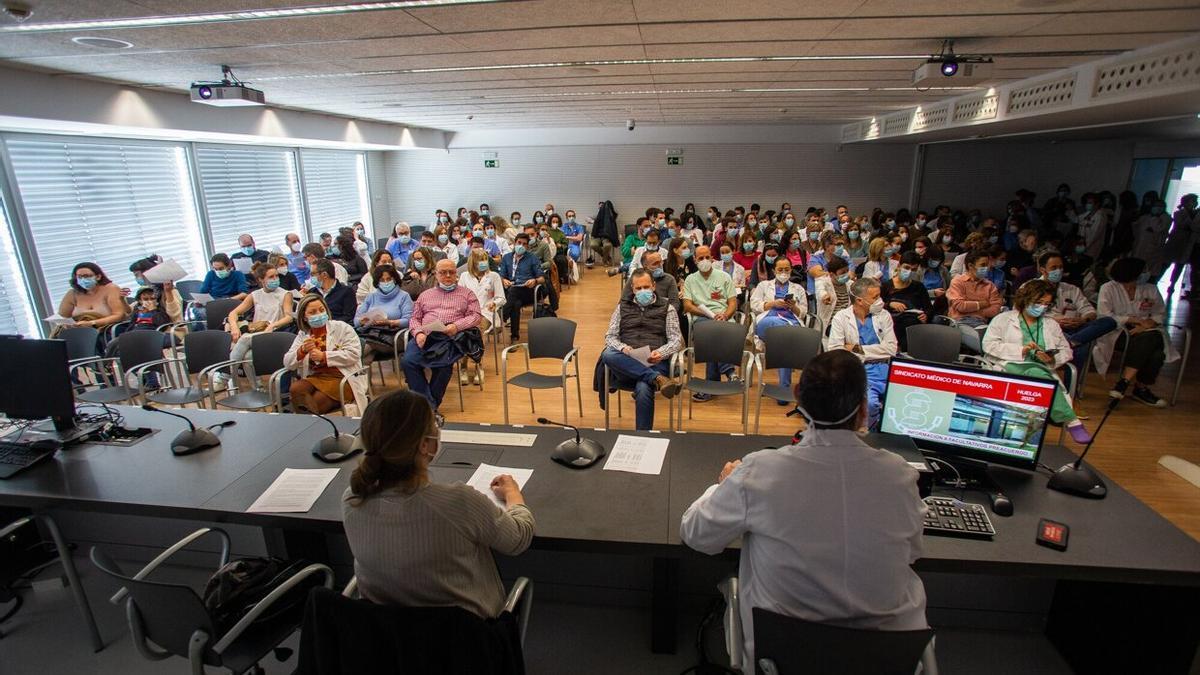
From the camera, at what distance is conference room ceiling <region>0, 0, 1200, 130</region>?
3.17m

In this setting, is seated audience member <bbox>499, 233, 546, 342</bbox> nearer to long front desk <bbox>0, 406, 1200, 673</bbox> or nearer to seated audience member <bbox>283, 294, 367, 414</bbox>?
seated audience member <bbox>283, 294, 367, 414</bbox>

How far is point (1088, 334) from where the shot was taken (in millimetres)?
4953

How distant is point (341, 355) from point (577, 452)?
244 centimetres

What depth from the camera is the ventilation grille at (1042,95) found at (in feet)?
16.8

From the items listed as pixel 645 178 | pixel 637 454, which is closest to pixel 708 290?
pixel 637 454

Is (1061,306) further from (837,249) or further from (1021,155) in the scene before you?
(1021,155)

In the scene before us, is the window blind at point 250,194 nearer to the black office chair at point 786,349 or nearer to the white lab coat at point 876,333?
the black office chair at point 786,349

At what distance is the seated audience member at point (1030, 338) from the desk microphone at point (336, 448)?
13.9 ft

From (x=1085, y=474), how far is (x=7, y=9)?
17.6 feet

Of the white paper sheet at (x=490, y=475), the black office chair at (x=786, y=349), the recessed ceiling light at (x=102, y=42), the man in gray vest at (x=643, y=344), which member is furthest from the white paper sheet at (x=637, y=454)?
the recessed ceiling light at (x=102, y=42)

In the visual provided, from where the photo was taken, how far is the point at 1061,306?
5.19 meters

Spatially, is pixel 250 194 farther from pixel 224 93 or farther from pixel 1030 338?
pixel 1030 338

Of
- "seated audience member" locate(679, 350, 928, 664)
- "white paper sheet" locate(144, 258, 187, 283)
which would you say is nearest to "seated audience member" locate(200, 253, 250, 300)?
"white paper sheet" locate(144, 258, 187, 283)

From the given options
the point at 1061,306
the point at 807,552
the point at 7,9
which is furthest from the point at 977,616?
the point at 7,9
